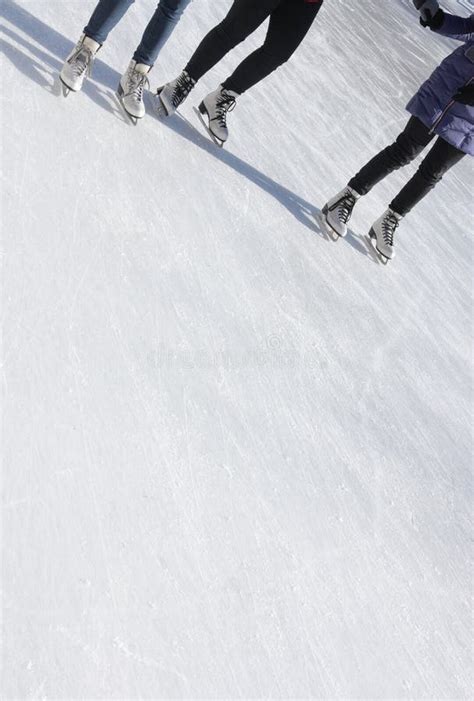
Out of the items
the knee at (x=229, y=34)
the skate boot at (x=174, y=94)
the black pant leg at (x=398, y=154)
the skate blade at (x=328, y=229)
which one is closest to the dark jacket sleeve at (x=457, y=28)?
the black pant leg at (x=398, y=154)

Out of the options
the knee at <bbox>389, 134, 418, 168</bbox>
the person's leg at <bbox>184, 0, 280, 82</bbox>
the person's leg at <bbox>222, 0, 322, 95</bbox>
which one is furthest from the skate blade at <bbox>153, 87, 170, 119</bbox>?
the knee at <bbox>389, 134, 418, 168</bbox>

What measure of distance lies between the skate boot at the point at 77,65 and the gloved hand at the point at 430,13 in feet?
3.40

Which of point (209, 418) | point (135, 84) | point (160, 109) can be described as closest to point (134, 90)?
point (135, 84)

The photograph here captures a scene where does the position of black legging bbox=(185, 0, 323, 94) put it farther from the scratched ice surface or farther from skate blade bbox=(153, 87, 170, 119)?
the scratched ice surface

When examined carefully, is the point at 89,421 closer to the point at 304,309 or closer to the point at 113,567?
the point at 113,567

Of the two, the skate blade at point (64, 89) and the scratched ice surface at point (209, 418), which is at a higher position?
the scratched ice surface at point (209, 418)

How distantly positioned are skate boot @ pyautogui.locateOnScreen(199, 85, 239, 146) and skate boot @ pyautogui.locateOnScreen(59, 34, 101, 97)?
502 mm

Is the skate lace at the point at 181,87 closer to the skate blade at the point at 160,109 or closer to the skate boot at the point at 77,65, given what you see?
the skate blade at the point at 160,109

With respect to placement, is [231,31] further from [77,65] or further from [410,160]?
[410,160]

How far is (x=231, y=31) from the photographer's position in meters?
3.25

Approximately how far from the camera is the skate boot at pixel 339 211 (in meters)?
3.50

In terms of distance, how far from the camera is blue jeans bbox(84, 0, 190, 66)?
120 inches

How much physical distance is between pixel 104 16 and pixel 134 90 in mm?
262

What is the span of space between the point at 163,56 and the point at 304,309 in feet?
4.67
